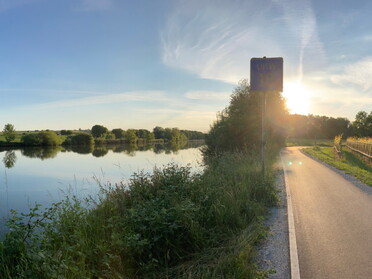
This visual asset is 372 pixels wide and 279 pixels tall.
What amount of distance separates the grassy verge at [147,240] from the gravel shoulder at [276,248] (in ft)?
0.62

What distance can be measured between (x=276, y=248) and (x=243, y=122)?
786 inches

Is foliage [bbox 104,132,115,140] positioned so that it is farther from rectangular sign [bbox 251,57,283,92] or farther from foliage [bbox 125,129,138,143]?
rectangular sign [bbox 251,57,283,92]

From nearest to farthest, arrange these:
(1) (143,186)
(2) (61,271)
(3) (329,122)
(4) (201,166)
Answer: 1. (2) (61,271)
2. (1) (143,186)
3. (4) (201,166)
4. (3) (329,122)

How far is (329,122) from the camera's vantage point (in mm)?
90875

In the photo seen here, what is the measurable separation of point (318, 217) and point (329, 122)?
95622 mm

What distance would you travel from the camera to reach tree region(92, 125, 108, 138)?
373ft

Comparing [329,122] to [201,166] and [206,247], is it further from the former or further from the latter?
[206,247]

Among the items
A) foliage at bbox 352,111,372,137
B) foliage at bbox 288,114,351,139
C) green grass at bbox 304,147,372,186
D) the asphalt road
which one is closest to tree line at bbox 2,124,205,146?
foliage at bbox 288,114,351,139

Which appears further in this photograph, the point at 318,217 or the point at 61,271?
the point at 318,217

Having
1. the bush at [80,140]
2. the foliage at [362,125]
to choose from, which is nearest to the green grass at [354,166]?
the foliage at [362,125]

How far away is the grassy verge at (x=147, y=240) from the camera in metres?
3.80

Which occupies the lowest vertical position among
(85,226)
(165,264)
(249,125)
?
(165,264)

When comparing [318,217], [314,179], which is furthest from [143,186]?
[314,179]

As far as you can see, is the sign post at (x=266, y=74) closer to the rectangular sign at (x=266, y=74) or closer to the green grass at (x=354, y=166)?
the rectangular sign at (x=266, y=74)
